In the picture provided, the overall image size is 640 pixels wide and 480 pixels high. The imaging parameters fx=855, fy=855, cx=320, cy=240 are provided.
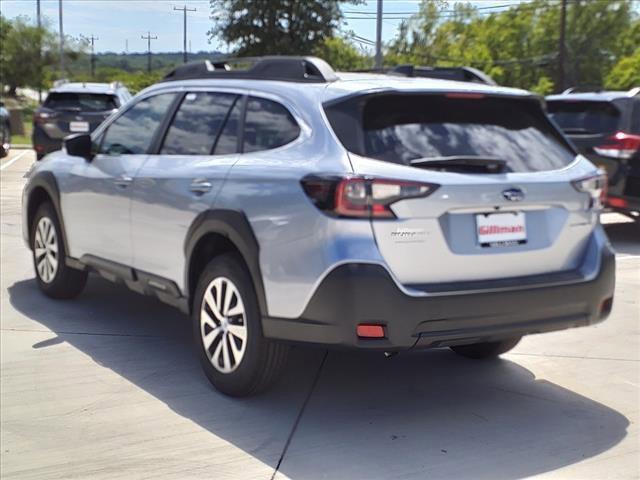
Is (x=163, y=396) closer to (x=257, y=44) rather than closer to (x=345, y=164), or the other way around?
(x=345, y=164)

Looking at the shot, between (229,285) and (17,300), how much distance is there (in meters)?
2.95

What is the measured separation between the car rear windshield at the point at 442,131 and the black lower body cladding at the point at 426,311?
0.59 meters

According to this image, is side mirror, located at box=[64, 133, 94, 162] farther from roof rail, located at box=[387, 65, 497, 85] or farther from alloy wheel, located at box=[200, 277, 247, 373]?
roof rail, located at box=[387, 65, 497, 85]

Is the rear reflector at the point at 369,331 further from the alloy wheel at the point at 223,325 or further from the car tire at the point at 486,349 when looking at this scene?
the car tire at the point at 486,349

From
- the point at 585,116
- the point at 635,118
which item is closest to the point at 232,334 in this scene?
the point at 635,118

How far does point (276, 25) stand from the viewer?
35.8 meters

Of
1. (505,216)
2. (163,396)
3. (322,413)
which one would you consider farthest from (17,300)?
(505,216)

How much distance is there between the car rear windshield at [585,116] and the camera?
981 centimetres

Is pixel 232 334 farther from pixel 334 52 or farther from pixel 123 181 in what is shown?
pixel 334 52

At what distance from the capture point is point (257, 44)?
36031mm

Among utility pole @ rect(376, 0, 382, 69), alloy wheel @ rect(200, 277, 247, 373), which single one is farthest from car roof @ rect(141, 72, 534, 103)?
utility pole @ rect(376, 0, 382, 69)

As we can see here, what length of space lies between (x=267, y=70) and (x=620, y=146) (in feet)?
19.5

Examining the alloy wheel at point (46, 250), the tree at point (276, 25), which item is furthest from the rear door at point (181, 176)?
the tree at point (276, 25)

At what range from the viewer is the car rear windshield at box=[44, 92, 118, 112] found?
1521 centimetres
